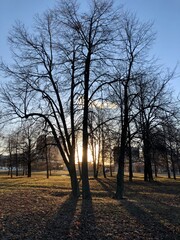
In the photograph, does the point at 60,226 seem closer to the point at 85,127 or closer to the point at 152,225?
the point at 152,225

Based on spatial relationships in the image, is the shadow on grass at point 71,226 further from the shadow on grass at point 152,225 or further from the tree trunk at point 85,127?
the tree trunk at point 85,127

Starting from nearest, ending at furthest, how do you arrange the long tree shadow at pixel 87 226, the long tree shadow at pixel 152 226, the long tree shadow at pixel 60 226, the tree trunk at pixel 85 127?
the long tree shadow at pixel 60 226 → the long tree shadow at pixel 87 226 → the long tree shadow at pixel 152 226 → the tree trunk at pixel 85 127

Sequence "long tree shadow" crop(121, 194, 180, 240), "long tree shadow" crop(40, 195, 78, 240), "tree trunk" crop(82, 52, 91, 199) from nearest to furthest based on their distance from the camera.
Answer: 1. "long tree shadow" crop(40, 195, 78, 240)
2. "long tree shadow" crop(121, 194, 180, 240)
3. "tree trunk" crop(82, 52, 91, 199)

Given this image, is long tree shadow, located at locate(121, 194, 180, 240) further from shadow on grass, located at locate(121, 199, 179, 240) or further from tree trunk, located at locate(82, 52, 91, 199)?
tree trunk, located at locate(82, 52, 91, 199)

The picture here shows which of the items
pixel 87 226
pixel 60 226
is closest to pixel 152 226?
pixel 87 226

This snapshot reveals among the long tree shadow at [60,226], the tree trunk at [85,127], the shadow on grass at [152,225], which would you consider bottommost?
the shadow on grass at [152,225]

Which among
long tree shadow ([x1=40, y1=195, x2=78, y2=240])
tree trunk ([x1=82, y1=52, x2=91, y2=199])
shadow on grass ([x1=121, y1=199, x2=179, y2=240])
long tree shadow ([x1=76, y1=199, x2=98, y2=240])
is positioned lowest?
A: shadow on grass ([x1=121, y1=199, x2=179, y2=240])

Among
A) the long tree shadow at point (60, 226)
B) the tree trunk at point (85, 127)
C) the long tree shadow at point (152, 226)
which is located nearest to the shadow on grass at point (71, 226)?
the long tree shadow at point (60, 226)

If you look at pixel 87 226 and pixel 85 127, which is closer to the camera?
pixel 87 226

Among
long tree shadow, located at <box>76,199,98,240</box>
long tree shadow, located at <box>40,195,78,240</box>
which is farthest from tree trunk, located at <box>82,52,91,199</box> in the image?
long tree shadow, located at <box>40,195,78,240</box>

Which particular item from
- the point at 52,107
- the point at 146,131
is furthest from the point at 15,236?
the point at 146,131

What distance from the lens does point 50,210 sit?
1235 centimetres

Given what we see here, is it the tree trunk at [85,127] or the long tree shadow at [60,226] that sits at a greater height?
the tree trunk at [85,127]

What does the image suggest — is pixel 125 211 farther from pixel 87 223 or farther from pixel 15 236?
pixel 15 236
